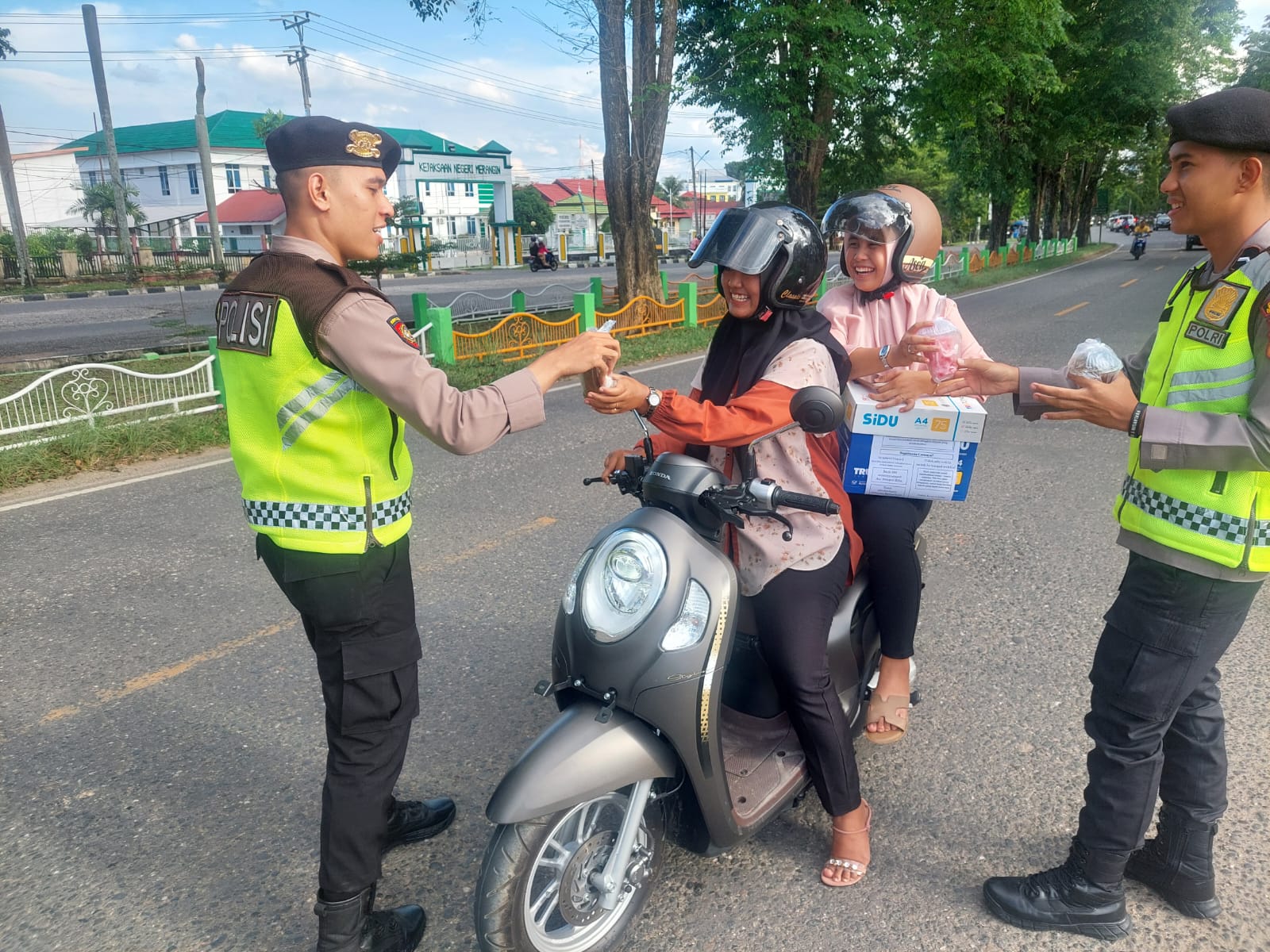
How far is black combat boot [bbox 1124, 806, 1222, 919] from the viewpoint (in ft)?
7.41

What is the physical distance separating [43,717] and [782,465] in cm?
291

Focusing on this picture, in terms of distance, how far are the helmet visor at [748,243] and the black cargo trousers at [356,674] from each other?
41.7 inches

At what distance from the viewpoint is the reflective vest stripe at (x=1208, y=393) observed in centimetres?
181

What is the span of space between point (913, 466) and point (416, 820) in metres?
1.78

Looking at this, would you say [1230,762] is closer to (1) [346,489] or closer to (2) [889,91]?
(1) [346,489]

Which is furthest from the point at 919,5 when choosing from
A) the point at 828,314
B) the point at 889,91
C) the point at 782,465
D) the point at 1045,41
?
the point at 782,465

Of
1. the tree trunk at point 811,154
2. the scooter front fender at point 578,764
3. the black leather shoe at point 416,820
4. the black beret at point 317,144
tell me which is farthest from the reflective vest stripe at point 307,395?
the tree trunk at point 811,154

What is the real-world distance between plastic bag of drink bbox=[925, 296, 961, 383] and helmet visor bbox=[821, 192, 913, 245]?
0.49 metres

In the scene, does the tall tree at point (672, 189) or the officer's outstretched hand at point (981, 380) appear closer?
the officer's outstretched hand at point (981, 380)

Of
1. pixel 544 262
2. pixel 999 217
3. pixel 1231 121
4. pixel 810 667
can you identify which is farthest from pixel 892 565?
pixel 544 262

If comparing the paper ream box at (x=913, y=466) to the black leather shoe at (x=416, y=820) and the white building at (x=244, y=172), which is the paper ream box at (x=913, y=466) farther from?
the white building at (x=244, y=172)

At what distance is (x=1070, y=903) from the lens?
2.23 metres

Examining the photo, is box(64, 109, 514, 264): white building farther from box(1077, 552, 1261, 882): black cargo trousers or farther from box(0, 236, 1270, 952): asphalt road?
box(1077, 552, 1261, 882): black cargo trousers

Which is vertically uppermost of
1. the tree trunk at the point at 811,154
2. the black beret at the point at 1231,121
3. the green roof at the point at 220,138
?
the green roof at the point at 220,138
